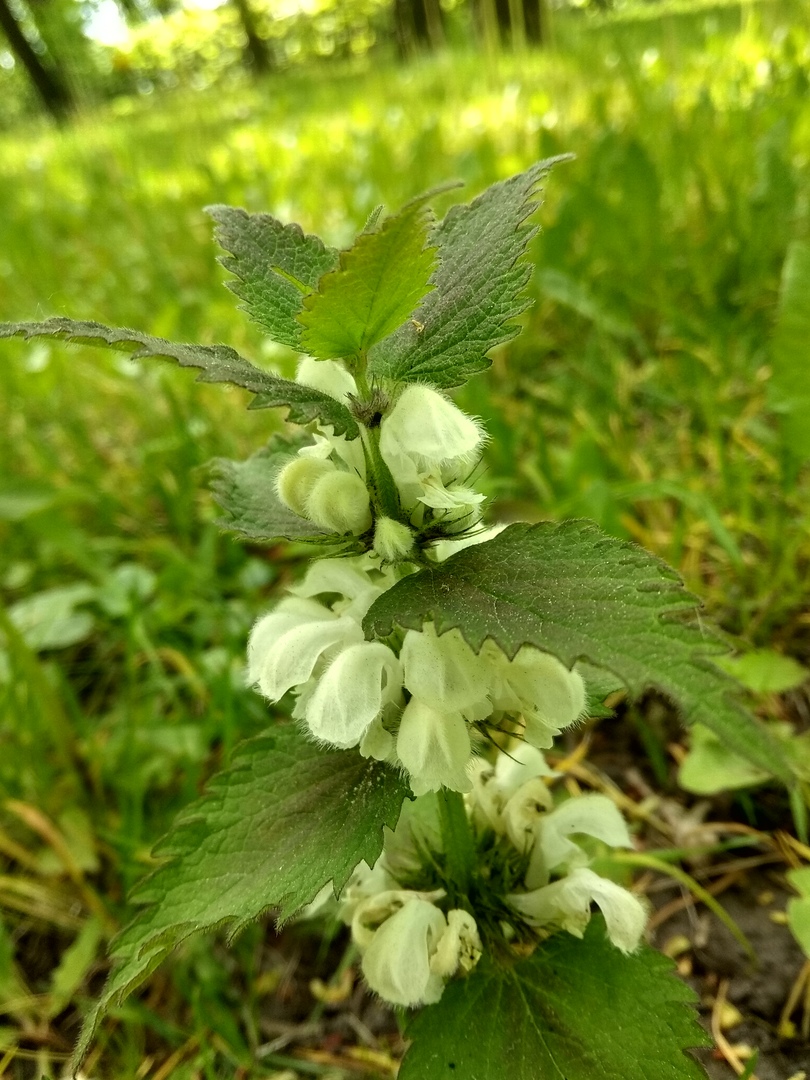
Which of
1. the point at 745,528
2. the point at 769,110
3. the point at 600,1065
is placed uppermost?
the point at 769,110

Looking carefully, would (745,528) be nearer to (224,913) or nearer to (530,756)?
(530,756)

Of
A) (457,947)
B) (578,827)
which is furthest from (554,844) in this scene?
(457,947)

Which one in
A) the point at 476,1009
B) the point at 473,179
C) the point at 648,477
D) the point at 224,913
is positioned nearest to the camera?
the point at 224,913

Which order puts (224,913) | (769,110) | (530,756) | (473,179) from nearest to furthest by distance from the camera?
(224,913) → (530,756) → (769,110) → (473,179)

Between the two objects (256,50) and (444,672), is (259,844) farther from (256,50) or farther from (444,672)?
(256,50)

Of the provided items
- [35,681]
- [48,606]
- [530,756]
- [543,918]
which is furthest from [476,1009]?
[48,606]

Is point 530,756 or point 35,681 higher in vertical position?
point 35,681
